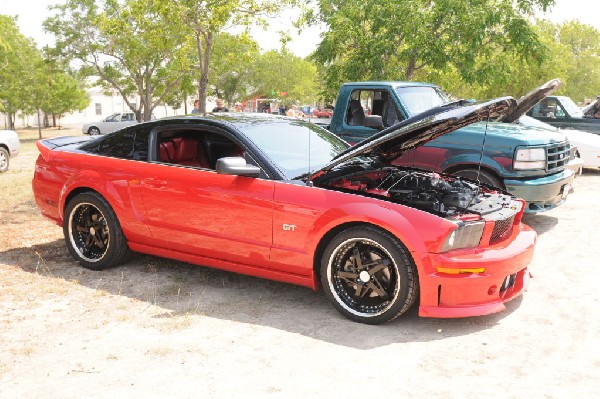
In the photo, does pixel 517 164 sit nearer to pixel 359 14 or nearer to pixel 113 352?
pixel 113 352

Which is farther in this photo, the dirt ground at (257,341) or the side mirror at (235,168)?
the side mirror at (235,168)

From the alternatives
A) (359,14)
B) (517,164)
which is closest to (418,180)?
(517,164)

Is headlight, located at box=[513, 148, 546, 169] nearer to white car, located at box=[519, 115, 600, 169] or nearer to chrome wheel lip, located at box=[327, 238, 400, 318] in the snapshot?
chrome wheel lip, located at box=[327, 238, 400, 318]

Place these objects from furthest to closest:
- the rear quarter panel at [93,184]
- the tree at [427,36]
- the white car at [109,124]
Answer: the white car at [109,124], the tree at [427,36], the rear quarter panel at [93,184]

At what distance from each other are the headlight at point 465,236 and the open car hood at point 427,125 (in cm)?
79

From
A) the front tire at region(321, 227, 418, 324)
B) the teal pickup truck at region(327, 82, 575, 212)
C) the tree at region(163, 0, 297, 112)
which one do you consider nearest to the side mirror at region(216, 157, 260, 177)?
the front tire at region(321, 227, 418, 324)

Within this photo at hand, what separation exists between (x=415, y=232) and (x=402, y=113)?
389cm

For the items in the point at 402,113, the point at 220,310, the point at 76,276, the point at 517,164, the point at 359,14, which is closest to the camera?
the point at 220,310

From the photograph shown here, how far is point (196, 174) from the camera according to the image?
4.97 m

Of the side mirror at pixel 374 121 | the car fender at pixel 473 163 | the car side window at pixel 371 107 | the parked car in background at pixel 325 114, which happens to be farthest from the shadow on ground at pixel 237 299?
the parked car in background at pixel 325 114

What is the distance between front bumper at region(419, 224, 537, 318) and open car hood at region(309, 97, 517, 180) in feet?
3.16

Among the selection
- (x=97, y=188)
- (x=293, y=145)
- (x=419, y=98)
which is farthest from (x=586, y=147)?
(x=97, y=188)

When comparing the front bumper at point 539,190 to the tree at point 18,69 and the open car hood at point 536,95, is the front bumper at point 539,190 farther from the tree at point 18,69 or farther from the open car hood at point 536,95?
the tree at point 18,69

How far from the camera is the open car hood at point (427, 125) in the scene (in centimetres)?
427
